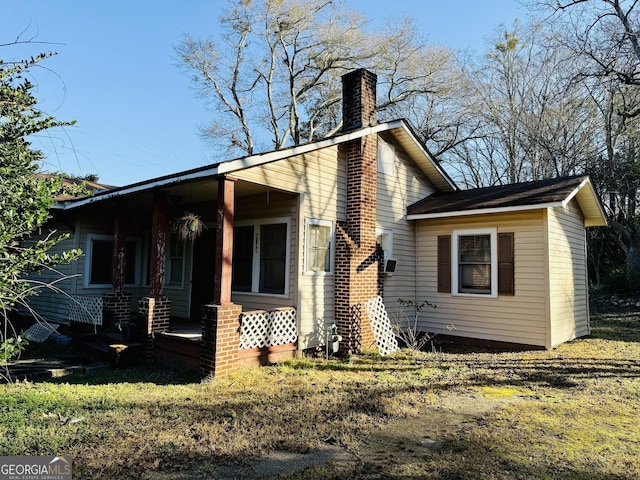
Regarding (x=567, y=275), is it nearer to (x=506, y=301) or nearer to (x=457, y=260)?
(x=506, y=301)

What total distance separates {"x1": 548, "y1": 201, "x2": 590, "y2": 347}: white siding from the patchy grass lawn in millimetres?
1734

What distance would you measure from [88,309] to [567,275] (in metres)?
11.2

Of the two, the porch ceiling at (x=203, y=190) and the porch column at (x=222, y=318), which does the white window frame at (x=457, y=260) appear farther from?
the porch column at (x=222, y=318)

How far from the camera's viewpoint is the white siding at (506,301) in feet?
28.7

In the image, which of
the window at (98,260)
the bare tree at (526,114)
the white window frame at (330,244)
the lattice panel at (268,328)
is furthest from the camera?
the bare tree at (526,114)

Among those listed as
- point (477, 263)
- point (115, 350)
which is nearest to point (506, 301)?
point (477, 263)

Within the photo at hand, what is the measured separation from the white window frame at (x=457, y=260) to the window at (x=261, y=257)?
13.5 feet

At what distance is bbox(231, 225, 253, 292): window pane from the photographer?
9242mm

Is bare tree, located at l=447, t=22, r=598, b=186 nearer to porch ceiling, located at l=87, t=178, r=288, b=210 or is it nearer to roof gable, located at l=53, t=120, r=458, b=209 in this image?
roof gable, located at l=53, t=120, r=458, b=209

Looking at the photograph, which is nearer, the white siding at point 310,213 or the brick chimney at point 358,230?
the white siding at point 310,213

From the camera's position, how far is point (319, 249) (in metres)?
8.48

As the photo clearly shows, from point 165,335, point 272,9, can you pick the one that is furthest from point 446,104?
point 165,335

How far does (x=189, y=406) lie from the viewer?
533 cm

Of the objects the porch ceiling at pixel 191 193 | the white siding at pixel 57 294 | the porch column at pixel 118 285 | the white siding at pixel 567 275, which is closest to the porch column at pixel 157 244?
the porch ceiling at pixel 191 193
